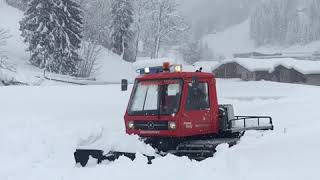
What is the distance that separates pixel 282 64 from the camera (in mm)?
71750

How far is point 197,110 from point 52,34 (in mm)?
42868

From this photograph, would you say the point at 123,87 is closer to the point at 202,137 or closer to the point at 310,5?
the point at 202,137

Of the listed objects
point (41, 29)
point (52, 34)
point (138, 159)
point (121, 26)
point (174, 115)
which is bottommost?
point (138, 159)

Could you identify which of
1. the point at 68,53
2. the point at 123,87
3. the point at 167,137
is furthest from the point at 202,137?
the point at 68,53

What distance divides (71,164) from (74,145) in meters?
1.36

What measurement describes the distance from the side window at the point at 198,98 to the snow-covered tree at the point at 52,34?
42.0 metres

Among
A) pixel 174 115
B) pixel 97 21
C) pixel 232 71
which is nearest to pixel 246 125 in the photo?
pixel 174 115

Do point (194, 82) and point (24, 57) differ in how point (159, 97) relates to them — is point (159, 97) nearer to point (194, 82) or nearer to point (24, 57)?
point (194, 82)

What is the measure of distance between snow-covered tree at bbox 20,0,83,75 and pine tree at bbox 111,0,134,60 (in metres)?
15.7

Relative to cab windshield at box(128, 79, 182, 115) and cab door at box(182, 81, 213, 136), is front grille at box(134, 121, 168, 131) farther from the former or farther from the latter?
cab door at box(182, 81, 213, 136)

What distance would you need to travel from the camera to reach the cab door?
13039 millimetres

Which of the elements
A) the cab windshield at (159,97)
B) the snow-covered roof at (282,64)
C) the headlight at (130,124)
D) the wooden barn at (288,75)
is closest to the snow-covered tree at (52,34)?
the snow-covered roof at (282,64)

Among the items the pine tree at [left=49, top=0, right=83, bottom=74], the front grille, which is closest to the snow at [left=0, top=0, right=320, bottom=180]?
the front grille

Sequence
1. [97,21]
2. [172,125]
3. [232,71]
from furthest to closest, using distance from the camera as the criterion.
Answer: [232,71] < [97,21] < [172,125]
